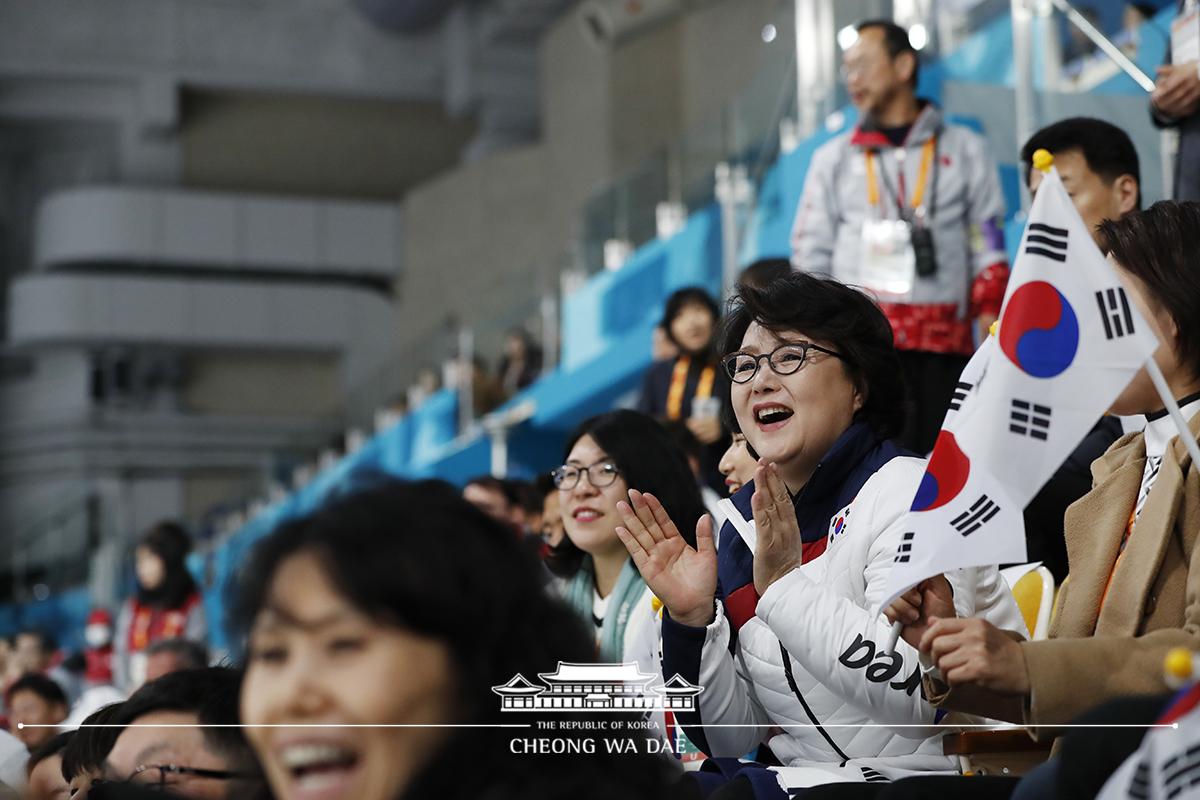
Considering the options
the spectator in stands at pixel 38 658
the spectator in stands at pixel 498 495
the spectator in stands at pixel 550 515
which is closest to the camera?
the spectator in stands at pixel 550 515

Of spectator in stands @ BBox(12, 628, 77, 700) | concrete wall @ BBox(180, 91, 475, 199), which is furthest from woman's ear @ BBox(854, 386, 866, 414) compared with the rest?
concrete wall @ BBox(180, 91, 475, 199)

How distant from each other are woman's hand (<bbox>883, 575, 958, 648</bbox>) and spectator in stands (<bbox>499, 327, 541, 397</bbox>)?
10158 millimetres

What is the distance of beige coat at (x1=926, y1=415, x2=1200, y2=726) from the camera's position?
186cm

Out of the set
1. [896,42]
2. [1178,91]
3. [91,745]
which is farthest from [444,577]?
[896,42]

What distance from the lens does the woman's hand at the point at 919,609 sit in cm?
203

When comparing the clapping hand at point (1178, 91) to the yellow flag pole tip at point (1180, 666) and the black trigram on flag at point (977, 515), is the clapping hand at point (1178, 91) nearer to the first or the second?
the black trigram on flag at point (977, 515)

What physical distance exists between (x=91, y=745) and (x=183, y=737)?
0.98 feet

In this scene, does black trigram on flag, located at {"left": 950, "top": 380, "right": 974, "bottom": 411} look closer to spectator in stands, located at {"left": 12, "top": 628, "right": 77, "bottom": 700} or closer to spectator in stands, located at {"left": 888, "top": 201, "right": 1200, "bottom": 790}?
spectator in stands, located at {"left": 888, "top": 201, "right": 1200, "bottom": 790}

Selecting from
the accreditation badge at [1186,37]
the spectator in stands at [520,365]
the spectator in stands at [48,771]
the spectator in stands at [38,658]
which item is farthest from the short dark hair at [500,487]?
the spectator in stands at [520,365]

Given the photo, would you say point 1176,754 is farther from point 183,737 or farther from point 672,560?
point 183,737

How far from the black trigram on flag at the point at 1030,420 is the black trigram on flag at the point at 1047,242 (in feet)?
0.64

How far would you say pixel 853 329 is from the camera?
2709mm

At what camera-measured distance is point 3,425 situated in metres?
21.5

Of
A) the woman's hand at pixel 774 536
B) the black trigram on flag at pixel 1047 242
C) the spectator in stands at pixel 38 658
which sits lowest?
the spectator in stands at pixel 38 658
